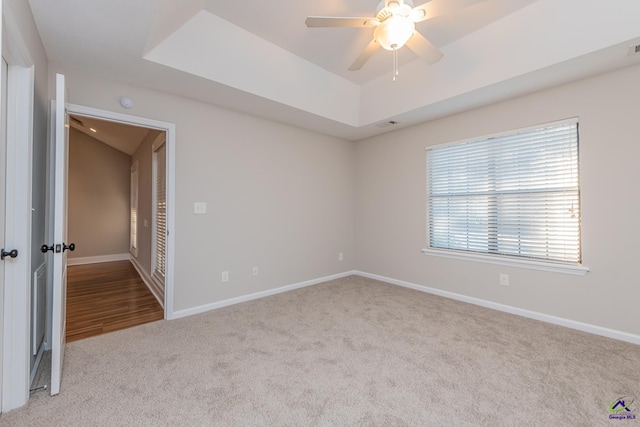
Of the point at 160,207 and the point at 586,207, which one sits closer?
the point at 586,207

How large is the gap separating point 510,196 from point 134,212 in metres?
6.86

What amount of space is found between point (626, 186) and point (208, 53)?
154 inches

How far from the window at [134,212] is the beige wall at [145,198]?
364mm

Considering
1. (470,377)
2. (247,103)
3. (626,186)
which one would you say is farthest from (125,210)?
(626,186)

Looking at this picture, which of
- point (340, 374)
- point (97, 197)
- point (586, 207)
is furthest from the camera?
point (97, 197)

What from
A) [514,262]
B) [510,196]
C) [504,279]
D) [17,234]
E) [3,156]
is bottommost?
[504,279]

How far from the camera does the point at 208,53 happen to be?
2561 millimetres

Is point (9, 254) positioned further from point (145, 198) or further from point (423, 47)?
point (145, 198)

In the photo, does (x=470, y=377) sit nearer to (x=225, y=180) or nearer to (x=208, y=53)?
(x=225, y=180)

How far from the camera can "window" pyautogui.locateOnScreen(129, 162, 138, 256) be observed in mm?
5758

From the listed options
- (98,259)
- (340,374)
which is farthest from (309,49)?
(98,259)

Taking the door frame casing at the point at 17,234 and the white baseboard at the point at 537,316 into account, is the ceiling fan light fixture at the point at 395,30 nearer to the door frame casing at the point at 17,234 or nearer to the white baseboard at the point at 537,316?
the door frame casing at the point at 17,234

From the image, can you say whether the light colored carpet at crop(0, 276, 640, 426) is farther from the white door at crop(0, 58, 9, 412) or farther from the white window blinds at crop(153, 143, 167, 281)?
the white window blinds at crop(153, 143, 167, 281)

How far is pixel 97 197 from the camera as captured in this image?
619cm
